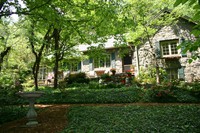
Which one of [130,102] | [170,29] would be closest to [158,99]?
[130,102]

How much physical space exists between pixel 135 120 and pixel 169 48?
11.7m

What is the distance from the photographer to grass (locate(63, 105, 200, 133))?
5.30 m

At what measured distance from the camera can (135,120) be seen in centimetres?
605

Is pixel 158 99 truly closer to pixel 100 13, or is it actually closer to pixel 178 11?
pixel 100 13

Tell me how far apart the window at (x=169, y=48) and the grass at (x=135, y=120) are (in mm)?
9750

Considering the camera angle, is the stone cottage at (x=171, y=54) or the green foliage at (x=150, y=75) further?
the stone cottage at (x=171, y=54)

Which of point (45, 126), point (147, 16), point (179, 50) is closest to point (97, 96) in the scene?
point (45, 126)

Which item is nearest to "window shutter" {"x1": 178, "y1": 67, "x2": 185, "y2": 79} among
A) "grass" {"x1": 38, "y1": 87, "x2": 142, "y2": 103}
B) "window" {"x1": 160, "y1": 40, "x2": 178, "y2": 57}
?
"window" {"x1": 160, "y1": 40, "x2": 178, "y2": 57}

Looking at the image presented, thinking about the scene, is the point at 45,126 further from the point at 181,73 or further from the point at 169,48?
the point at 169,48

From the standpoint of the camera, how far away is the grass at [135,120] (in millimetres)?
5301

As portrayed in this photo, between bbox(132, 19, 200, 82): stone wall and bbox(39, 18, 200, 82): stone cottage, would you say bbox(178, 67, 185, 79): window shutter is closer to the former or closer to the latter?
bbox(39, 18, 200, 82): stone cottage

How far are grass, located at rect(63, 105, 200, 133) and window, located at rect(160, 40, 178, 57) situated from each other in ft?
32.0

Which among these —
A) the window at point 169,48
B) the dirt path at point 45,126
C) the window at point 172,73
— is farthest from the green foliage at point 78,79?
the dirt path at point 45,126

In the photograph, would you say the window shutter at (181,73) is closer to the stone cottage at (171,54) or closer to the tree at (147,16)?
the stone cottage at (171,54)
